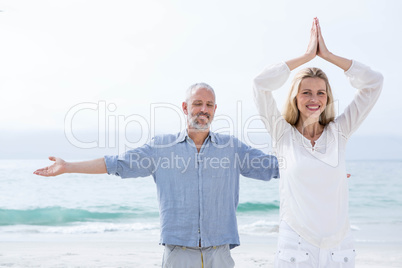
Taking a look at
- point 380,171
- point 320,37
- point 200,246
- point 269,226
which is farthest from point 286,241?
point 380,171

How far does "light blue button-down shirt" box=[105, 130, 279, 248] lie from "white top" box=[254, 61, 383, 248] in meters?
0.36

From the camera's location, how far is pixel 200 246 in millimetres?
2906

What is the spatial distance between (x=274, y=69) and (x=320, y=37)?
379 millimetres

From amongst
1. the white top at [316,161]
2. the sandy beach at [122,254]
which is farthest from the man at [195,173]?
the sandy beach at [122,254]

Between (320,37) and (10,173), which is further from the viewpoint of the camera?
(10,173)

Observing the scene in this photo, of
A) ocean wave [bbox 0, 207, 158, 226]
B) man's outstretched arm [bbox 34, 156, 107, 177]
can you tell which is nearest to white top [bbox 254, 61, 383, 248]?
man's outstretched arm [bbox 34, 156, 107, 177]

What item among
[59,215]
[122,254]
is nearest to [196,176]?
[122,254]

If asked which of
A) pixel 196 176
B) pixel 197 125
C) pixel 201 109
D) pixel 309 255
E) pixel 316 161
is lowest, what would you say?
pixel 309 255

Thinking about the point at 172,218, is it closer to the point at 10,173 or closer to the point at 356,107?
the point at 356,107

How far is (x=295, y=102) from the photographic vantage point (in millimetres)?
2715

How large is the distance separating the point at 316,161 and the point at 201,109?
84 cm

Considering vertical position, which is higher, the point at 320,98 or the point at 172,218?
the point at 320,98

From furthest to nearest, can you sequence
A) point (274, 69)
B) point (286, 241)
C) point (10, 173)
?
1. point (10, 173)
2. point (274, 69)
3. point (286, 241)

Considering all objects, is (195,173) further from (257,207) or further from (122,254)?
(257,207)
